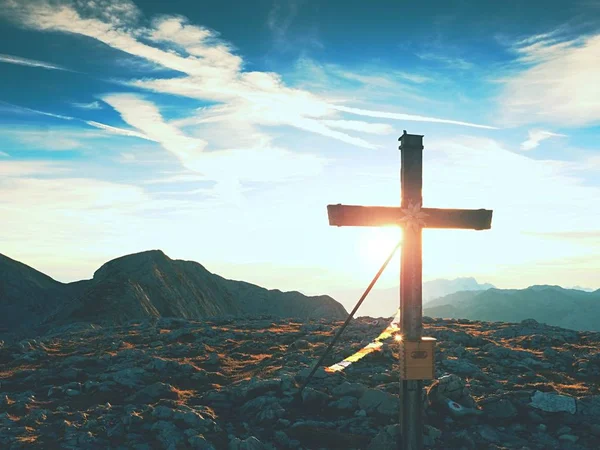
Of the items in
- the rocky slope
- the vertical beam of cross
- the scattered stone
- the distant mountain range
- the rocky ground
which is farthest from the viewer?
the rocky slope

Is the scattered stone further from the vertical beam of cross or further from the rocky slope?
the rocky slope

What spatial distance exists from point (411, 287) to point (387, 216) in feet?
4.57

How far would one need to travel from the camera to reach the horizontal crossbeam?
971cm

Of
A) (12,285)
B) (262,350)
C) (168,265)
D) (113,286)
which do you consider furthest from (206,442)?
(12,285)

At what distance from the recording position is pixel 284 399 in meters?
14.5

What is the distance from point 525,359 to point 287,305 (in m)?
56.9

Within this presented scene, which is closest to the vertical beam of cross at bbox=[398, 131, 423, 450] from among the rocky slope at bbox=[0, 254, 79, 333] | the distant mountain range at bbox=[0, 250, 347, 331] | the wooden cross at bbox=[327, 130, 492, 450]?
the wooden cross at bbox=[327, 130, 492, 450]

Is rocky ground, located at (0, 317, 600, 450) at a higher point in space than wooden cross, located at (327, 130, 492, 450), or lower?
lower

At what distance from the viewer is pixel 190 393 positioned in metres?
16.1

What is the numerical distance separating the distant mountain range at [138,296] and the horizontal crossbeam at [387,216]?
3854 centimetres

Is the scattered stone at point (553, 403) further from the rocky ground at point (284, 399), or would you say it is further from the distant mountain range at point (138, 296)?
the distant mountain range at point (138, 296)

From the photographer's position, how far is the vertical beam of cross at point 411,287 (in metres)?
9.64

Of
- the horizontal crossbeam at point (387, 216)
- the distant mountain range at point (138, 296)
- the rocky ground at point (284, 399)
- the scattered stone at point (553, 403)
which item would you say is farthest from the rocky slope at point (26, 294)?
the horizontal crossbeam at point (387, 216)

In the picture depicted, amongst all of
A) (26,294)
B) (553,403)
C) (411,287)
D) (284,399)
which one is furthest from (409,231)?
(26,294)
